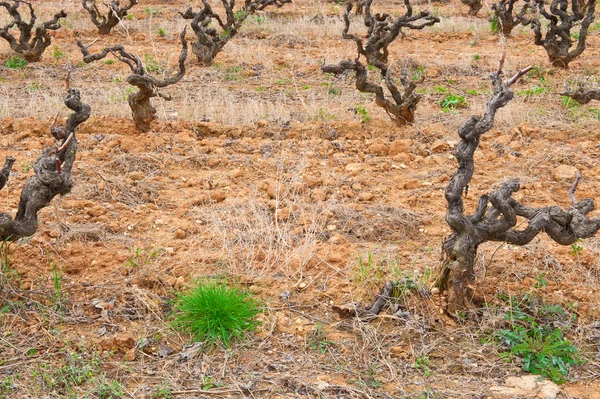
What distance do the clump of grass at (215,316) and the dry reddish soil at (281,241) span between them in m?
0.08

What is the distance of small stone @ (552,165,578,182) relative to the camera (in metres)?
6.33

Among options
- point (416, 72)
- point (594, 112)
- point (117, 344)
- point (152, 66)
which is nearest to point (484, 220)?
point (117, 344)

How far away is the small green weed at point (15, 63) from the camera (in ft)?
36.5

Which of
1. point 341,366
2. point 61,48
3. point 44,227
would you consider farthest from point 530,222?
point 61,48

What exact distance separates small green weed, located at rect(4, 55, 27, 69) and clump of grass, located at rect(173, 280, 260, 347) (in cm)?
824

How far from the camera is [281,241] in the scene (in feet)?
16.8

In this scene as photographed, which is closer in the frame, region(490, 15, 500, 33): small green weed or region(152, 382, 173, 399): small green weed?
region(152, 382, 173, 399): small green weed

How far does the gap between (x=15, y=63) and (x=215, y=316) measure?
340 inches

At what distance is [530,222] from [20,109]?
648 cm

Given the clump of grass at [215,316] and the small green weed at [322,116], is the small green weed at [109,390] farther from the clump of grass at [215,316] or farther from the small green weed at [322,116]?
the small green weed at [322,116]

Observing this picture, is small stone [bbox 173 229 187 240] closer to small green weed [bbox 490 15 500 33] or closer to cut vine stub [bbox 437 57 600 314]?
cut vine stub [bbox 437 57 600 314]

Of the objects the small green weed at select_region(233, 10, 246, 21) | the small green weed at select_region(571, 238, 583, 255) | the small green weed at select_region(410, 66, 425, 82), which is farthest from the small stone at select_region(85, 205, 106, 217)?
the small green weed at select_region(233, 10, 246, 21)

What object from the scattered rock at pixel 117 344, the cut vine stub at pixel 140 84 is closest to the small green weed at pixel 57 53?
the cut vine stub at pixel 140 84

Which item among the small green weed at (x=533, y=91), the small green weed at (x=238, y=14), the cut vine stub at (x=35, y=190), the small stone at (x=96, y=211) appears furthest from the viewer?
the small green weed at (x=238, y=14)
